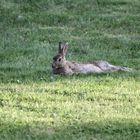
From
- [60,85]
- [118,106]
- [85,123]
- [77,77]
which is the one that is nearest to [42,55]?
[77,77]

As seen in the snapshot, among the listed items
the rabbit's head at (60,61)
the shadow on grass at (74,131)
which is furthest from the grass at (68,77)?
the rabbit's head at (60,61)

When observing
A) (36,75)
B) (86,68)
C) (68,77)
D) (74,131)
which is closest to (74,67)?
(86,68)

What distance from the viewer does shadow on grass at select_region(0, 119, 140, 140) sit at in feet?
31.6

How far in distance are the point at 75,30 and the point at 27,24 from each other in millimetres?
1848

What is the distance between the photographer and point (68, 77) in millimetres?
14484

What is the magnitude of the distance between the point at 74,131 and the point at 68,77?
15.0 ft

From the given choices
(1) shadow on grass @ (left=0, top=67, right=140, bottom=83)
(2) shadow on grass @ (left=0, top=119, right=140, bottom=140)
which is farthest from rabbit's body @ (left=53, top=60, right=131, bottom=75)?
(2) shadow on grass @ (left=0, top=119, right=140, bottom=140)

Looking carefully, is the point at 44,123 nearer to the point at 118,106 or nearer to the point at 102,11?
the point at 118,106

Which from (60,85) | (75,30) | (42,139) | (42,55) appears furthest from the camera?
(75,30)

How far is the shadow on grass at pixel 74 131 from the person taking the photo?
380 inches

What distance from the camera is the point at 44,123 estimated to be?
Result: 10273 mm

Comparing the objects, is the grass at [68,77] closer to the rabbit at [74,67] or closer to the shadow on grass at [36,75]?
the shadow on grass at [36,75]

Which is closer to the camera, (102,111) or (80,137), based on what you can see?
(80,137)

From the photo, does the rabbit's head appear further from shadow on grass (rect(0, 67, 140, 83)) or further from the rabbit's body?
shadow on grass (rect(0, 67, 140, 83))
